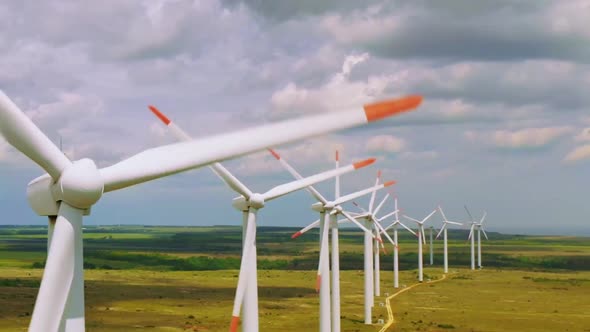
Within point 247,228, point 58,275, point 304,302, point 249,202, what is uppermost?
point 249,202

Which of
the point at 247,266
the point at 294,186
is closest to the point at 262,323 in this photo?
the point at 294,186

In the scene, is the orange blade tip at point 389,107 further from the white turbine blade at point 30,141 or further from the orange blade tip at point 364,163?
the orange blade tip at point 364,163

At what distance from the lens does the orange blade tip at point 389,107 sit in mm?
20500

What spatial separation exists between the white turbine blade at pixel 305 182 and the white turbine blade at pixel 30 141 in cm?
1743

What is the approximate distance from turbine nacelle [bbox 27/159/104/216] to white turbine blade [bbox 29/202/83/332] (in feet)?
1.07

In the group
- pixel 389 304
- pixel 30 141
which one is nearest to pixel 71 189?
pixel 30 141

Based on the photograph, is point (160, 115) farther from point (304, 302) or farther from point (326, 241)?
point (304, 302)

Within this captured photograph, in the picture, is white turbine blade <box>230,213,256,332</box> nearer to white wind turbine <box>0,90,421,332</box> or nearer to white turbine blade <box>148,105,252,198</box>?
white turbine blade <box>148,105,252,198</box>

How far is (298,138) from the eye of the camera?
2266cm

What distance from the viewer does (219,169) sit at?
32.4 metres

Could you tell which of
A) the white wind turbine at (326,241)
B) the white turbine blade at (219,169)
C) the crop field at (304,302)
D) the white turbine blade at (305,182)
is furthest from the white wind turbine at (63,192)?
the crop field at (304,302)

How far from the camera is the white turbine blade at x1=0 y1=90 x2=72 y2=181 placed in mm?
16891

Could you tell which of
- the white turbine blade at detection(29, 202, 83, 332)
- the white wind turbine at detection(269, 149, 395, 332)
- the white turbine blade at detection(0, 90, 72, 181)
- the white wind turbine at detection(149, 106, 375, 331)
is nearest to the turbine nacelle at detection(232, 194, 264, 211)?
the white wind turbine at detection(149, 106, 375, 331)

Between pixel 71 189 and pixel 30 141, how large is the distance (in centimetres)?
161
